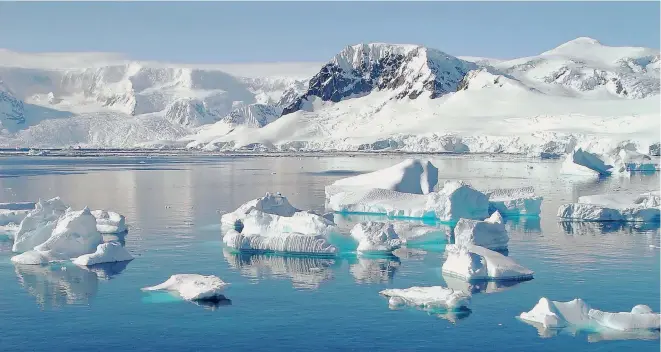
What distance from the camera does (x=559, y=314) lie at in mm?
15938

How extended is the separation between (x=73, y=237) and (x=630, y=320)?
1623 cm

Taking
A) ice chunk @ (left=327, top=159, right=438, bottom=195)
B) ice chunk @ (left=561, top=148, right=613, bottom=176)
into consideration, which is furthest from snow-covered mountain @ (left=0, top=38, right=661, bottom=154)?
ice chunk @ (left=327, top=159, right=438, bottom=195)

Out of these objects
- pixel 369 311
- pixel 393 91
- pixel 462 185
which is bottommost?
pixel 369 311

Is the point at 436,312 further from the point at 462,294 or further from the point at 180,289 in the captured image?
the point at 180,289

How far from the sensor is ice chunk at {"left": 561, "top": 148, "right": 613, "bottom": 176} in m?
61.7

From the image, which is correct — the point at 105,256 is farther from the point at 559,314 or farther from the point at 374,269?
the point at 559,314

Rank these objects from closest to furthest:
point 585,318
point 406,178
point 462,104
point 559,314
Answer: point 585,318
point 559,314
point 406,178
point 462,104

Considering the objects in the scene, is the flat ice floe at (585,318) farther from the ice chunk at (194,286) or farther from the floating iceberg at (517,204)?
the floating iceberg at (517,204)

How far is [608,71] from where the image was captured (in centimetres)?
16638

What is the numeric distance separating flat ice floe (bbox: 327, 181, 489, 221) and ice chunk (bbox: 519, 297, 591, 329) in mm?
14809

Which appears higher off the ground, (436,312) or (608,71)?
(608,71)

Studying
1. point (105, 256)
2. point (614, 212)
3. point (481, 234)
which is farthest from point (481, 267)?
point (614, 212)

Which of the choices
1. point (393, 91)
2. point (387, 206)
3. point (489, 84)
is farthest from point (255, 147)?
point (387, 206)

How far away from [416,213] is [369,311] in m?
15.4
